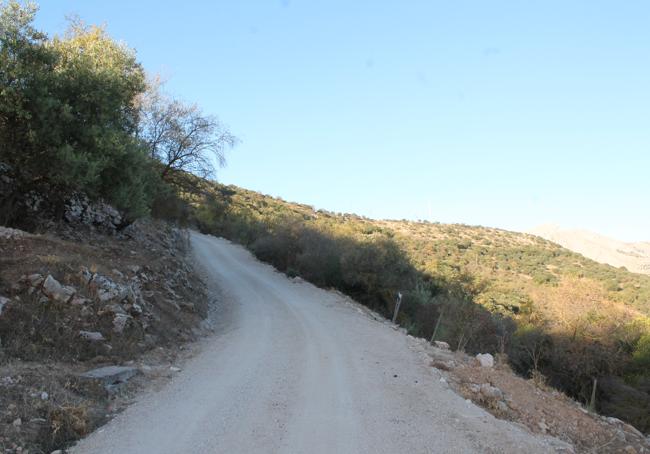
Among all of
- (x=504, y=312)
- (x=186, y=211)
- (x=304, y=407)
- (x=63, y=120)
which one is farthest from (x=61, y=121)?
(x=504, y=312)

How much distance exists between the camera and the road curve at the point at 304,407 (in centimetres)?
637

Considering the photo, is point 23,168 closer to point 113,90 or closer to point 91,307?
point 113,90

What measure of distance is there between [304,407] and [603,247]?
146997mm

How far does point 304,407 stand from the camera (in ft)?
25.7

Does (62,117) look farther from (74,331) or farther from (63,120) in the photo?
(74,331)

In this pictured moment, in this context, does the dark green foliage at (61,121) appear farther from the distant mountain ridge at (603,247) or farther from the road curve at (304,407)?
the distant mountain ridge at (603,247)

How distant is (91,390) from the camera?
7539 mm

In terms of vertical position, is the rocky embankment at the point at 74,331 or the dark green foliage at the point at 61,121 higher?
the dark green foliage at the point at 61,121

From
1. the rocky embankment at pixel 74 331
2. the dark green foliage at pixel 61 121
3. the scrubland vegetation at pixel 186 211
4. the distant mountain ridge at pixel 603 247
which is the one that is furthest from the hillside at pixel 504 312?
the distant mountain ridge at pixel 603 247

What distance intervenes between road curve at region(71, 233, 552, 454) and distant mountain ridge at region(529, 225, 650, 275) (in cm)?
9177

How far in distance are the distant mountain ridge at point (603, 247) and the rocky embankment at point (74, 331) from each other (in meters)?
93.3

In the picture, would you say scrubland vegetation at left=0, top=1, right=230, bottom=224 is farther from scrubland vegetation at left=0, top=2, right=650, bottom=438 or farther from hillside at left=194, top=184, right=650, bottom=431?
hillside at left=194, top=184, right=650, bottom=431

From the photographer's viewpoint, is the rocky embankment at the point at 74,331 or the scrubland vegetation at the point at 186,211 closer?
the rocky embankment at the point at 74,331

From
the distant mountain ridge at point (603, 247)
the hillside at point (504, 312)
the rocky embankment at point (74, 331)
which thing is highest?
the distant mountain ridge at point (603, 247)
